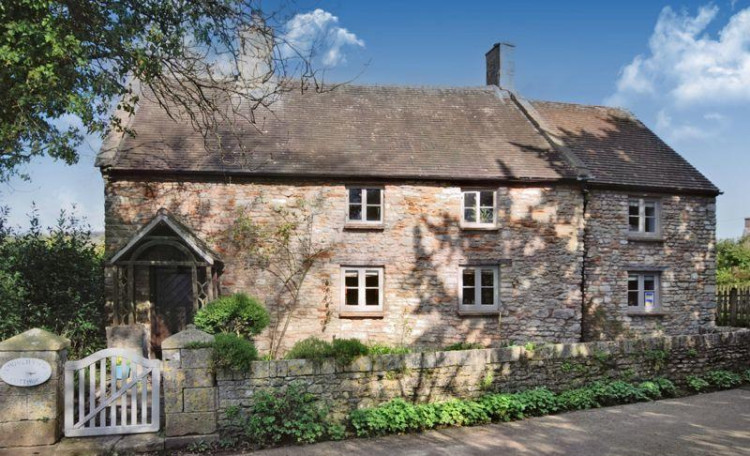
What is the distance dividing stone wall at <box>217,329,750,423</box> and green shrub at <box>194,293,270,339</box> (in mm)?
4151

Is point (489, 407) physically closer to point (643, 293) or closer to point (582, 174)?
point (582, 174)

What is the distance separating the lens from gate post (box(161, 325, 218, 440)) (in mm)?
7797

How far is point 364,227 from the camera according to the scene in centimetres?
1493

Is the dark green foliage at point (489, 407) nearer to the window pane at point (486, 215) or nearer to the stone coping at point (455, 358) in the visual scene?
the stone coping at point (455, 358)

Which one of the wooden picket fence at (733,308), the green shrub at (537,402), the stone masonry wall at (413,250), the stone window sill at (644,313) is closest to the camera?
the green shrub at (537,402)

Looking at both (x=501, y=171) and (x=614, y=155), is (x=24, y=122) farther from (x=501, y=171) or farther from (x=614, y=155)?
(x=614, y=155)

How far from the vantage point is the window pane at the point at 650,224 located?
1694 cm

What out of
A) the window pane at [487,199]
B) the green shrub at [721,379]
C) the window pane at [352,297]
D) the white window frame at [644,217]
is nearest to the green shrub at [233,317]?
the window pane at [352,297]

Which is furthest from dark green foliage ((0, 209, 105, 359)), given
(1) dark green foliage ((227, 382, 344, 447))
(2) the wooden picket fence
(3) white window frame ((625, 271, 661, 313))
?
(2) the wooden picket fence

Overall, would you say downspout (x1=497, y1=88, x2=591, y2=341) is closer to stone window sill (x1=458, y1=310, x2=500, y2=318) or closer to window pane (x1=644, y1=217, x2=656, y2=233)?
window pane (x1=644, y1=217, x2=656, y2=233)

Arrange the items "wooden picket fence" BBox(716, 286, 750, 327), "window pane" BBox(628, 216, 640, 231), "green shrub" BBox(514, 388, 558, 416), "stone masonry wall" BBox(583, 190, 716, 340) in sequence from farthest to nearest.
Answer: "wooden picket fence" BBox(716, 286, 750, 327)
"window pane" BBox(628, 216, 640, 231)
"stone masonry wall" BBox(583, 190, 716, 340)
"green shrub" BBox(514, 388, 558, 416)

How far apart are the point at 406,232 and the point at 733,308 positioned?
11632 mm

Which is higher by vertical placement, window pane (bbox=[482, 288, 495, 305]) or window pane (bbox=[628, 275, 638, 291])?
window pane (bbox=[628, 275, 638, 291])

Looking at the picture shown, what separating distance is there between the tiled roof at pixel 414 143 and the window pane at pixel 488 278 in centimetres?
274
